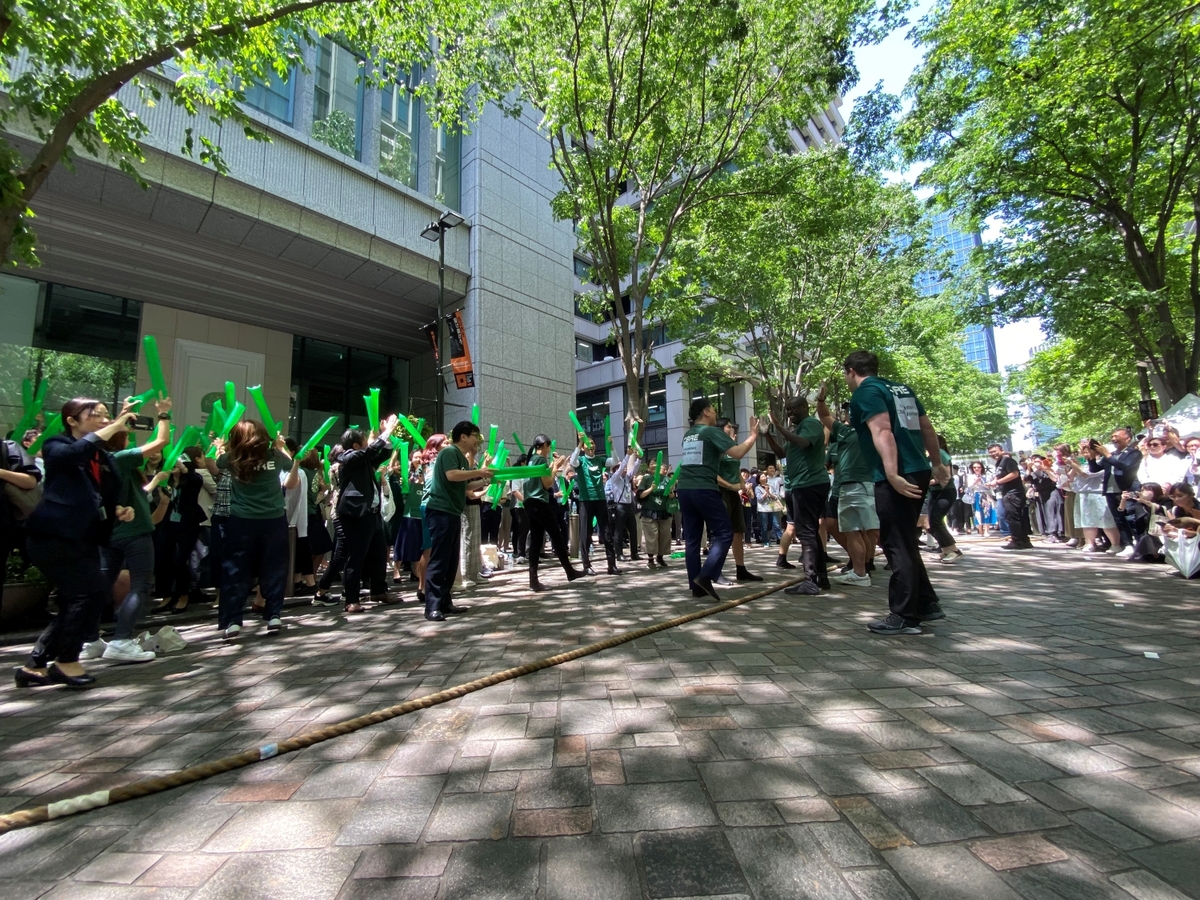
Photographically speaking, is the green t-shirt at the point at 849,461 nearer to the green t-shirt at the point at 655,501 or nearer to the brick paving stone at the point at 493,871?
the green t-shirt at the point at 655,501

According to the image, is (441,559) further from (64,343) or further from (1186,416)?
(64,343)

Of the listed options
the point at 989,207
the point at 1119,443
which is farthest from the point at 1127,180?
the point at 1119,443

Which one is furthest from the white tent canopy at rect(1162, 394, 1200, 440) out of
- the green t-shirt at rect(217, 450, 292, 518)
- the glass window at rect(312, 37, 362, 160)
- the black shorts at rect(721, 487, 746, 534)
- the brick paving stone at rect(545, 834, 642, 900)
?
the glass window at rect(312, 37, 362, 160)

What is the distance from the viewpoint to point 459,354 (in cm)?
1616

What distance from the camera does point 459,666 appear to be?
3631 mm

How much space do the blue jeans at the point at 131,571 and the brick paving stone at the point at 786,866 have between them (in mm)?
4626

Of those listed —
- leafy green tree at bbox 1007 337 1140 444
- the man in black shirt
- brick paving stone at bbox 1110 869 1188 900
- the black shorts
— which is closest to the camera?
brick paving stone at bbox 1110 869 1188 900

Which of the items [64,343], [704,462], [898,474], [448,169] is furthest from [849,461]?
[64,343]

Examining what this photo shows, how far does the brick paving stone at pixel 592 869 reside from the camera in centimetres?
149

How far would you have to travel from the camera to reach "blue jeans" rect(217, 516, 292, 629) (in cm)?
477

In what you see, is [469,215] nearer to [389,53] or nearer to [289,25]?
[389,53]

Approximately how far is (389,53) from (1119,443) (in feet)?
39.7

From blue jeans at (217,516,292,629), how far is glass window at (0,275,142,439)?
1257 cm

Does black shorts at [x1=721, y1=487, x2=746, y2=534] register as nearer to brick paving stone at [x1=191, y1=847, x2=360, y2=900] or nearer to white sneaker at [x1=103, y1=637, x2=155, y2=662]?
white sneaker at [x1=103, y1=637, x2=155, y2=662]
